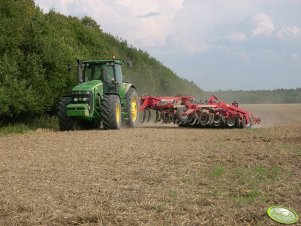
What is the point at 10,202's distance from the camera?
5.87m

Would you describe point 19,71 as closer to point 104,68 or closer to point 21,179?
point 104,68

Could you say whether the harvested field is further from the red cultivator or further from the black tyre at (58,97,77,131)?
the red cultivator

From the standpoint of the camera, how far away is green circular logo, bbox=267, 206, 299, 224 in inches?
190

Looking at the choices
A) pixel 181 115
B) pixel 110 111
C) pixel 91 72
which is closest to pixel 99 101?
pixel 110 111

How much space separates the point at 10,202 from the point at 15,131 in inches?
440

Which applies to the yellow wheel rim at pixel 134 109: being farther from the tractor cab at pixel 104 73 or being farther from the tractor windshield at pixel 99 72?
the tractor windshield at pixel 99 72

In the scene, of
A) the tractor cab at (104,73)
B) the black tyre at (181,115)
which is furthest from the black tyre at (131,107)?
the black tyre at (181,115)

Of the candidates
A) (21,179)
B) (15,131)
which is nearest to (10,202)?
(21,179)

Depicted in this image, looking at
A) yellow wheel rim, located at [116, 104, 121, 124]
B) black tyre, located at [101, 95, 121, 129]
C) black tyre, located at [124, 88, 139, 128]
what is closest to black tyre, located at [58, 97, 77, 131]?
black tyre, located at [101, 95, 121, 129]

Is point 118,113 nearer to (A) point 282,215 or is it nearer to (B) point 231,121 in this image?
(B) point 231,121

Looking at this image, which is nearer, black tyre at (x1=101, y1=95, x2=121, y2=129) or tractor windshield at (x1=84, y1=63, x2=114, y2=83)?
black tyre at (x1=101, y1=95, x2=121, y2=129)

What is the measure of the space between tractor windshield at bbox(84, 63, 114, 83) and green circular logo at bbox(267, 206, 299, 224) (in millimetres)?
12696

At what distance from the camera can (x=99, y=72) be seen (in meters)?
17.7

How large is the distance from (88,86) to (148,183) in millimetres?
9756
